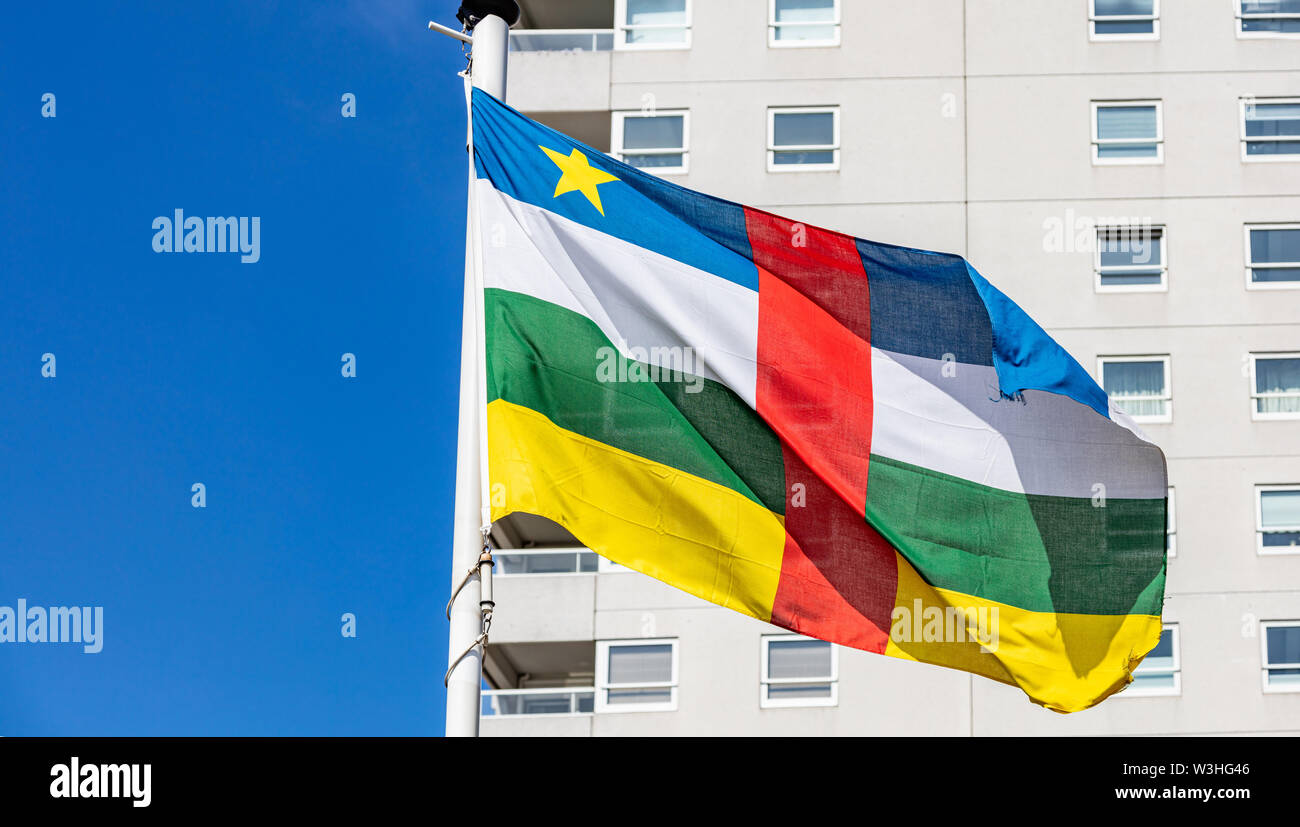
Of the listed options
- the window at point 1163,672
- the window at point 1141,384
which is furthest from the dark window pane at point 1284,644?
the window at point 1141,384

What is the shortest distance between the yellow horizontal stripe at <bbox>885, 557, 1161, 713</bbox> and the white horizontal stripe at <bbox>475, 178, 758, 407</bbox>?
65.5 inches

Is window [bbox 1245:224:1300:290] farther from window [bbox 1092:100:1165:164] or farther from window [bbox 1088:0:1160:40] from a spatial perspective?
window [bbox 1088:0:1160:40]

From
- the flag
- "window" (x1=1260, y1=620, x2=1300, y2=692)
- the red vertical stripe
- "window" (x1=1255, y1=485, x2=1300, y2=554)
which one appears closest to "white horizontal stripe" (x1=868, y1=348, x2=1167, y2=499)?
the flag

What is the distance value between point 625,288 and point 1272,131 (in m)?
25.6

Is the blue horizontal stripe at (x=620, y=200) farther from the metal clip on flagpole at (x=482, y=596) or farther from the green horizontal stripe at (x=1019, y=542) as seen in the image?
the metal clip on flagpole at (x=482, y=596)

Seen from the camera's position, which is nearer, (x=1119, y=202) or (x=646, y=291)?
(x=646, y=291)

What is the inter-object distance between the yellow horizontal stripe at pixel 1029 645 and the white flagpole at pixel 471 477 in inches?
115

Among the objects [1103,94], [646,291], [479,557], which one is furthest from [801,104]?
[479,557]

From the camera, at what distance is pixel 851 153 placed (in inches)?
1297

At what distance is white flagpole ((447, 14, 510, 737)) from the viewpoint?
856 cm
